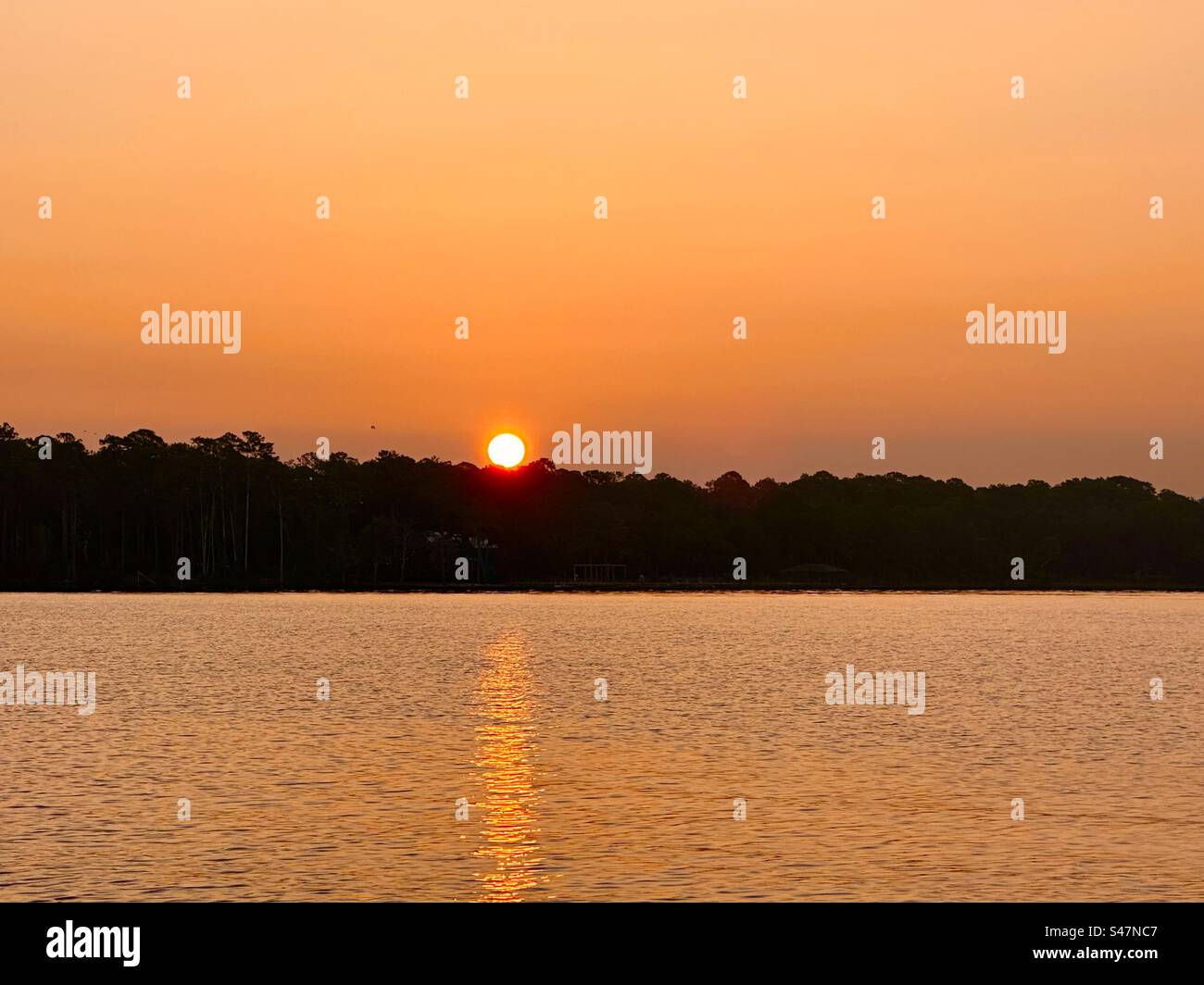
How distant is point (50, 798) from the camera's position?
39.2 m

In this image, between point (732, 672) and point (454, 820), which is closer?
point (454, 820)

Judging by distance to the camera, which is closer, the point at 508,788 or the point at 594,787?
the point at 508,788

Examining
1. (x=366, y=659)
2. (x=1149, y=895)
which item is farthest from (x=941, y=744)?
(x=366, y=659)

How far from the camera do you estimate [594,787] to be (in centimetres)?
4284

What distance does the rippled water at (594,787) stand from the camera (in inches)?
1198

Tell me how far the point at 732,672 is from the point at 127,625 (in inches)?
3443

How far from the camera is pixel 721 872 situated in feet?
102

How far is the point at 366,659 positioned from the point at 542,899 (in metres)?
78.8

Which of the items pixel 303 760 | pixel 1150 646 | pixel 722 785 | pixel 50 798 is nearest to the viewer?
pixel 50 798

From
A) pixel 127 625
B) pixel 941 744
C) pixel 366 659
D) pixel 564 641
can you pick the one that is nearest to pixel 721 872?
pixel 941 744

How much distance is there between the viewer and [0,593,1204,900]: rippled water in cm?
3044
